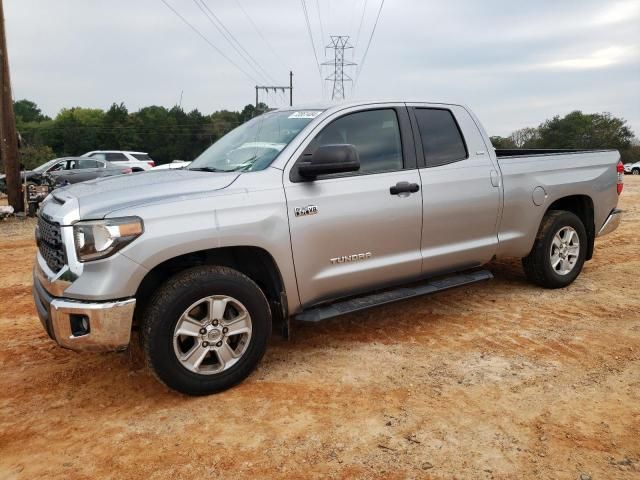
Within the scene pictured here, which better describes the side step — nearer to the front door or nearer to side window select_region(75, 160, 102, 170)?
the front door

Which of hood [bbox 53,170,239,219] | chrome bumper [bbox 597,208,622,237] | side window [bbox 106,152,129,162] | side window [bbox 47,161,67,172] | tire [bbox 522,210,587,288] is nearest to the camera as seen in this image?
hood [bbox 53,170,239,219]

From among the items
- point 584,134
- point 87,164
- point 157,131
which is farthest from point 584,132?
point 87,164

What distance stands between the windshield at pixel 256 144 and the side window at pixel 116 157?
21.7m

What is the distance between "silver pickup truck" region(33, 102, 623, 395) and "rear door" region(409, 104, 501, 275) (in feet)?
0.04

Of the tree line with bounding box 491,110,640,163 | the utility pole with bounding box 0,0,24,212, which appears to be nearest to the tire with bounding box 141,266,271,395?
the utility pole with bounding box 0,0,24,212

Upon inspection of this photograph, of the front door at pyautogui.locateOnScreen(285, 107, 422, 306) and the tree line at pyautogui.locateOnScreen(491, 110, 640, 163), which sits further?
the tree line at pyautogui.locateOnScreen(491, 110, 640, 163)

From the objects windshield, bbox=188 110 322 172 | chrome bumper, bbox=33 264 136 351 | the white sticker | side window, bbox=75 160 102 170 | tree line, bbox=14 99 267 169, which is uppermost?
tree line, bbox=14 99 267 169

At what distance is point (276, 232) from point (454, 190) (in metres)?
1.69

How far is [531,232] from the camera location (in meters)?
4.98

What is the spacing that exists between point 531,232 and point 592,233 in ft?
3.54

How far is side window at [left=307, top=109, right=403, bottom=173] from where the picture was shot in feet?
13.0

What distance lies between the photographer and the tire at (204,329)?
10.2 ft

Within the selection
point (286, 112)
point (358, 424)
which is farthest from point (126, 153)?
point (358, 424)

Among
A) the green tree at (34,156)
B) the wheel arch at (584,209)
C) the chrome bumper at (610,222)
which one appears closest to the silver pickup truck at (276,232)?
the wheel arch at (584,209)
